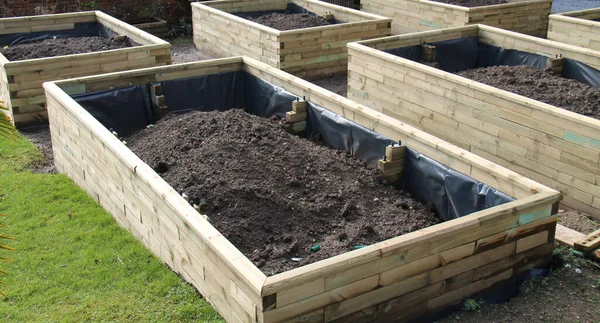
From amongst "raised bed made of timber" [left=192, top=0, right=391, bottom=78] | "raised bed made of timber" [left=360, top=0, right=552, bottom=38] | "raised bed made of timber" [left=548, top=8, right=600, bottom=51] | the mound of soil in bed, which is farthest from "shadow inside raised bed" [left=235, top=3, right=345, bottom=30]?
the mound of soil in bed

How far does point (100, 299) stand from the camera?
4844mm

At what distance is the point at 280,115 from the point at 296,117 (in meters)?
0.46

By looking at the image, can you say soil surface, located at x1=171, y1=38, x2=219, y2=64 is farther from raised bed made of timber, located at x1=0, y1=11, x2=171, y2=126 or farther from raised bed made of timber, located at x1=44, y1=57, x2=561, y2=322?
raised bed made of timber, located at x1=44, y1=57, x2=561, y2=322

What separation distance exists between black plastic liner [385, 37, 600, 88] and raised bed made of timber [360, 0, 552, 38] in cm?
197

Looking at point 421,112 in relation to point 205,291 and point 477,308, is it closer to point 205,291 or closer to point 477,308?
point 477,308

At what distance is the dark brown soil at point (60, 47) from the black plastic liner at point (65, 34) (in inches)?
13.2

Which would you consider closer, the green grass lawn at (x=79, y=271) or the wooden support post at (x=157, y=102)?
the green grass lawn at (x=79, y=271)

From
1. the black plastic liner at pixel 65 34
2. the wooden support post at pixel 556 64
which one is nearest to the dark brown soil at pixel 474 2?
the wooden support post at pixel 556 64

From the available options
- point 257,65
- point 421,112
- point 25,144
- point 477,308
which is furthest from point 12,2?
point 477,308

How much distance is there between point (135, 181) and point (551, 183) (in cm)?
391

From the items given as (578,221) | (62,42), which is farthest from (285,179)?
(62,42)

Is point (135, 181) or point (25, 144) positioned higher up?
point (135, 181)

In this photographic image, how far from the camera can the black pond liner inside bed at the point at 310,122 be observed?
207 inches

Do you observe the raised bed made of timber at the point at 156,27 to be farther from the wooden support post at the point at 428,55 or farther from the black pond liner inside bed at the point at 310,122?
the wooden support post at the point at 428,55
